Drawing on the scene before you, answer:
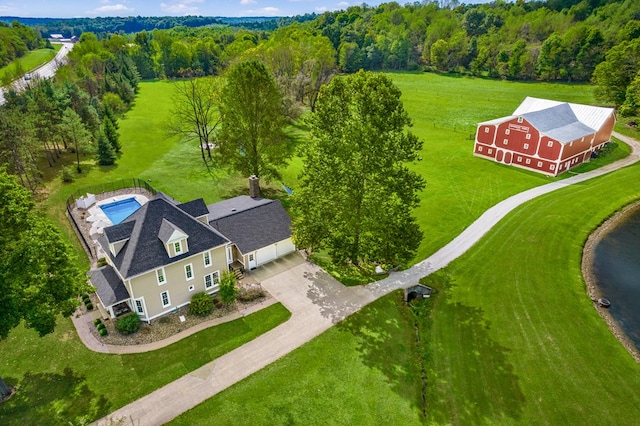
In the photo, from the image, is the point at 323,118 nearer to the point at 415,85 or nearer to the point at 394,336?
the point at 394,336

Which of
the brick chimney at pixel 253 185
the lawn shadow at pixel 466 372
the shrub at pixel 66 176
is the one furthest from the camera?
the shrub at pixel 66 176

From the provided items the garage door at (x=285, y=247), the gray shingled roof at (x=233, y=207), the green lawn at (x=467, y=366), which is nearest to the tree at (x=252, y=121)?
the gray shingled roof at (x=233, y=207)

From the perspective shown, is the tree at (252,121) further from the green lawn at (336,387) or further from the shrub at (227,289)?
the green lawn at (336,387)

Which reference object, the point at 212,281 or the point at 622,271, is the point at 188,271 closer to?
→ the point at 212,281

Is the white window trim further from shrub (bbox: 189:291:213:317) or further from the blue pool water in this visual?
the blue pool water

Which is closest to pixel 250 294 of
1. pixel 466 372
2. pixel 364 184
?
pixel 364 184
